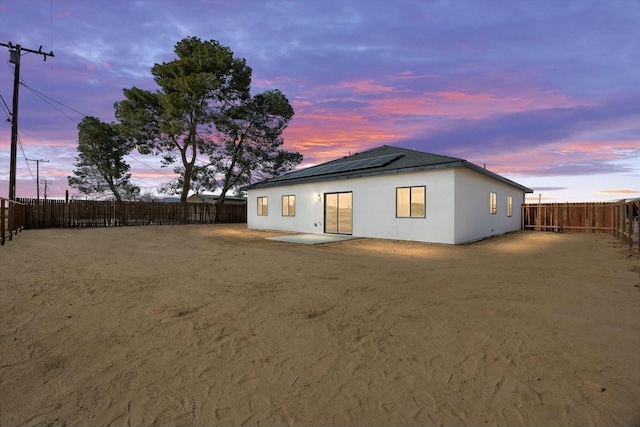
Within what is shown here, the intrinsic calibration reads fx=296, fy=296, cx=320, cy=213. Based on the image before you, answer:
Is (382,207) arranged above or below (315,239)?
above

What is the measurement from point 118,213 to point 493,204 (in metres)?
22.5

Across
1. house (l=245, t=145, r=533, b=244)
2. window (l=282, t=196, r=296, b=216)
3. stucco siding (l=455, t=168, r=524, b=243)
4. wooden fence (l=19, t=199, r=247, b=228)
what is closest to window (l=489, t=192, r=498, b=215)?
house (l=245, t=145, r=533, b=244)

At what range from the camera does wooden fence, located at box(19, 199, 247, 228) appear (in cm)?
1719

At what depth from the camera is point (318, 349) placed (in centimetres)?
274

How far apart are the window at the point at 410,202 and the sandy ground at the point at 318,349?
5734 millimetres

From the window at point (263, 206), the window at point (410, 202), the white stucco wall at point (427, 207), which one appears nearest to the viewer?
the white stucco wall at point (427, 207)

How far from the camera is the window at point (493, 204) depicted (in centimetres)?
1352

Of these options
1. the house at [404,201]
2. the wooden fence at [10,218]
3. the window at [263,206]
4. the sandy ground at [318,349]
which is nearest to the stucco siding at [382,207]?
the house at [404,201]

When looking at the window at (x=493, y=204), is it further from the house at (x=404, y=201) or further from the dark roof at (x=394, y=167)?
the dark roof at (x=394, y=167)

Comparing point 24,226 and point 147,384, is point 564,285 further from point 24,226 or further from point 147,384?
point 24,226

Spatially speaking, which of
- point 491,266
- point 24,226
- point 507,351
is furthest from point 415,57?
point 24,226

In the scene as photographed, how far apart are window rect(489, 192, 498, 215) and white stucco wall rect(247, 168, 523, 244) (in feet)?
0.90

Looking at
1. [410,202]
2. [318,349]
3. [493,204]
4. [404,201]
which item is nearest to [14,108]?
[404,201]

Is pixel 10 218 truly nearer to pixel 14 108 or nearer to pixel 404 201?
pixel 14 108
